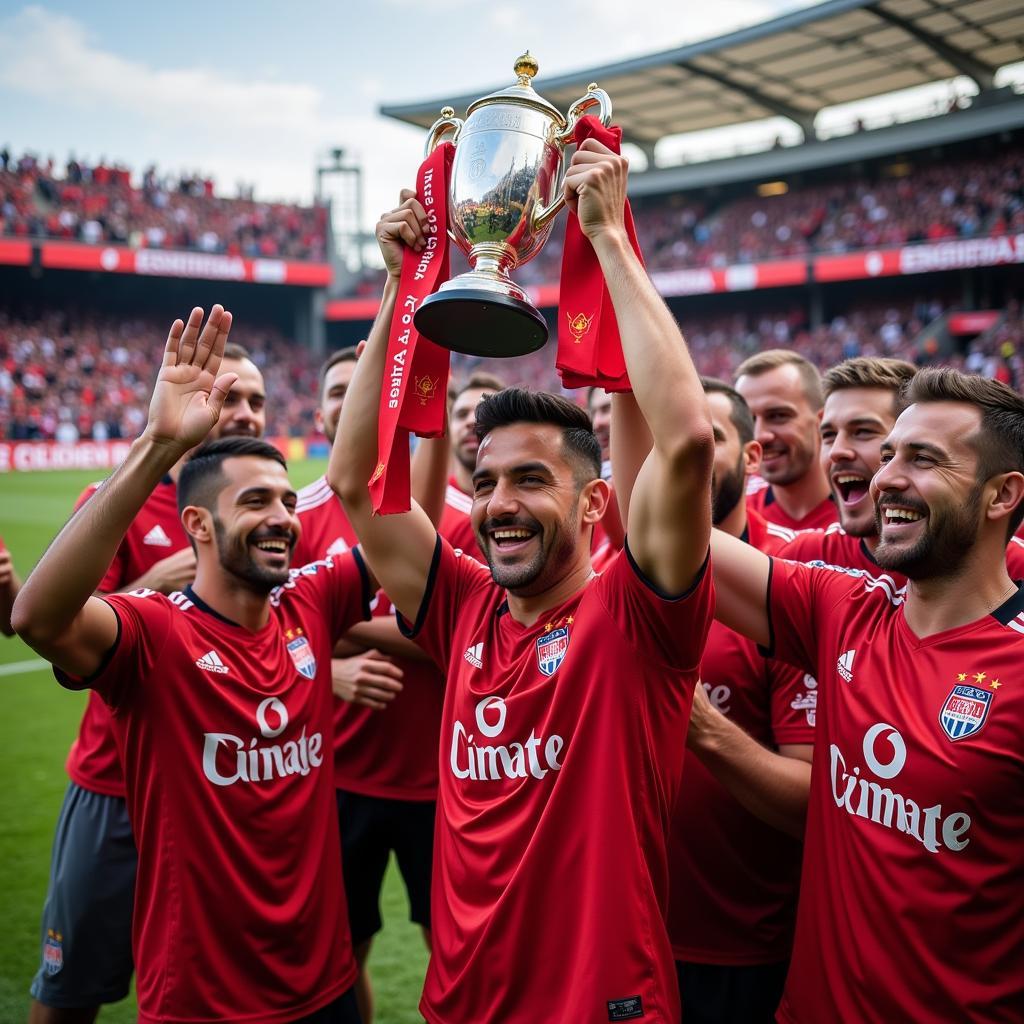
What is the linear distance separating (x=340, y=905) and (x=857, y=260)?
28027 millimetres

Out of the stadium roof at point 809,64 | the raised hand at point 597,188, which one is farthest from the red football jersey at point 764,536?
the stadium roof at point 809,64

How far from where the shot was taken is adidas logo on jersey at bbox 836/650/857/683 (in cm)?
232

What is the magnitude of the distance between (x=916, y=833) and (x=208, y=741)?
73.2 inches

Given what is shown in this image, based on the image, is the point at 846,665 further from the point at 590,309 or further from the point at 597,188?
the point at 597,188

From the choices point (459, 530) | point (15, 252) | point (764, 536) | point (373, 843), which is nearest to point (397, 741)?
point (373, 843)

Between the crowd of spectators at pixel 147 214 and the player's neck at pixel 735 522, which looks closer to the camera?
the player's neck at pixel 735 522

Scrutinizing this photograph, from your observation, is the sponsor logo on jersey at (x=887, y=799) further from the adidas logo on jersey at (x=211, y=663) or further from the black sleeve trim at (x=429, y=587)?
the adidas logo on jersey at (x=211, y=663)

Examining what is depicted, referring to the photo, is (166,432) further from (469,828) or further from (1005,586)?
(1005,586)

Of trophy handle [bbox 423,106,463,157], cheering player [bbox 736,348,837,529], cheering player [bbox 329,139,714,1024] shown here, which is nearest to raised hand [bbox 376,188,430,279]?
cheering player [bbox 329,139,714,1024]

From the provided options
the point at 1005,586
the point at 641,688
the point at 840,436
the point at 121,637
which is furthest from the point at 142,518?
the point at 1005,586

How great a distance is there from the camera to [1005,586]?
88.7 inches

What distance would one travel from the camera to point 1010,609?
2.18 metres

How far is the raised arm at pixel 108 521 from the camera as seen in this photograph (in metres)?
2.32

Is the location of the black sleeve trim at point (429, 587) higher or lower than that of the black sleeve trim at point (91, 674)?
higher
